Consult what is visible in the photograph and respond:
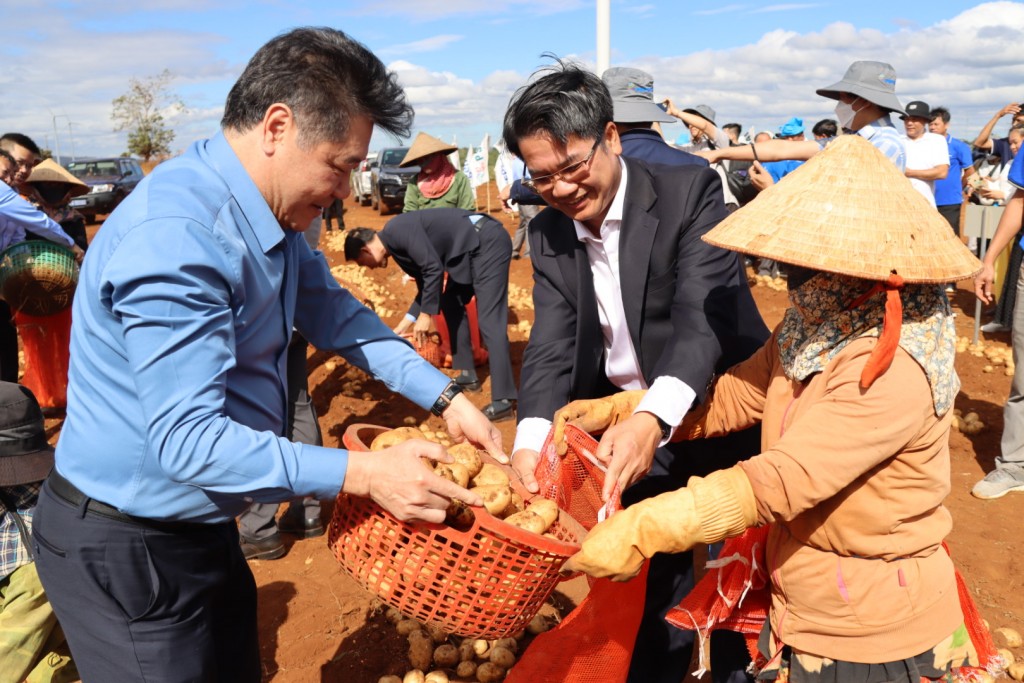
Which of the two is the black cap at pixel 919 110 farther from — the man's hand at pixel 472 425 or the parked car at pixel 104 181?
the parked car at pixel 104 181

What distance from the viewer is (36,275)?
5711 millimetres

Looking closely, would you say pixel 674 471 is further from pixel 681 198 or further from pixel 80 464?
pixel 80 464

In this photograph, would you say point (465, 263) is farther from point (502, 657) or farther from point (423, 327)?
point (502, 657)

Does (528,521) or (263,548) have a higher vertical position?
(528,521)

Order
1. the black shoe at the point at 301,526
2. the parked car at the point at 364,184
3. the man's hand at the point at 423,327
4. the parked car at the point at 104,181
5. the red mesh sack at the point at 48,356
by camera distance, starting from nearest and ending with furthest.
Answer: the black shoe at the point at 301,526 → the man's hand at the point at 423,327 → the red mesh sack at the point at 48,356 → the parked car at the point at 104,181 → the parked car at the point at 364,184

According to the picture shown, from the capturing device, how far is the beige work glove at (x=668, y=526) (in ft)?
5.24

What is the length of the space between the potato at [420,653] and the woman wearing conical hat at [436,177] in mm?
4504

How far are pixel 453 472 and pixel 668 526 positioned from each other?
579 mm

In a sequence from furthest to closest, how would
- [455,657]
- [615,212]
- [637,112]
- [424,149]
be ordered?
[424,149] < [637,112] < [455,657] < [615,212]

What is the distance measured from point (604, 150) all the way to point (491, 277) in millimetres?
4100

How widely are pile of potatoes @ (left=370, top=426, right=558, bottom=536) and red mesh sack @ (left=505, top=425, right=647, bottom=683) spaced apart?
0.15 metres

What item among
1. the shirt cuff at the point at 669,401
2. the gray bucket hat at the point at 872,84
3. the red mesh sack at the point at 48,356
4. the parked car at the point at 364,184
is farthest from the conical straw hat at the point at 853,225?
the parked car at the point at 364,184

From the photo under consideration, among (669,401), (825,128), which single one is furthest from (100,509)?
(825,128)

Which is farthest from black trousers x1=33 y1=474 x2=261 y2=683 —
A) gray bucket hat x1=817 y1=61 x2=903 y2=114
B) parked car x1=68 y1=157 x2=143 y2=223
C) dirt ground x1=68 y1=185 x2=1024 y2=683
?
parked car x1=68 y1=157 x2=143 y2=223
